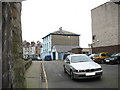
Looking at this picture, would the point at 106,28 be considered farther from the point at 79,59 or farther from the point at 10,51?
the point at 10,51

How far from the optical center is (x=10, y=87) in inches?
173

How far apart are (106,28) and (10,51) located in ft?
86.2

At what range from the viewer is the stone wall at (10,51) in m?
4.23

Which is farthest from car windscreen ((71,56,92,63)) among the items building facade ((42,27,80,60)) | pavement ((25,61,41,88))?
building facade ((42,27,80,60))

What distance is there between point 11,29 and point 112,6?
2620 cm

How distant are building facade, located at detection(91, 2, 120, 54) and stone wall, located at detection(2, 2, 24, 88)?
22465mm

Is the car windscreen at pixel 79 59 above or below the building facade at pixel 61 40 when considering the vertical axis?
below

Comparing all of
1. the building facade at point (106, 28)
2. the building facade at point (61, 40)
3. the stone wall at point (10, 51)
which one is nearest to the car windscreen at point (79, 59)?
the stone wall at point (10, 51)

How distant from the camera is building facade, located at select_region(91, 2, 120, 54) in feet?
84.8

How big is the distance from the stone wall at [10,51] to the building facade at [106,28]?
22.5m

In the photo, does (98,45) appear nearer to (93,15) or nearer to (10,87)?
(93,15)

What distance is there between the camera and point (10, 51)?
4.47m

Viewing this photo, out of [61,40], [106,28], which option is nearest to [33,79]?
[106,28]

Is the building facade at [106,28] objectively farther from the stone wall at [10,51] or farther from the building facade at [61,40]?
the stone wall at [10,51]
